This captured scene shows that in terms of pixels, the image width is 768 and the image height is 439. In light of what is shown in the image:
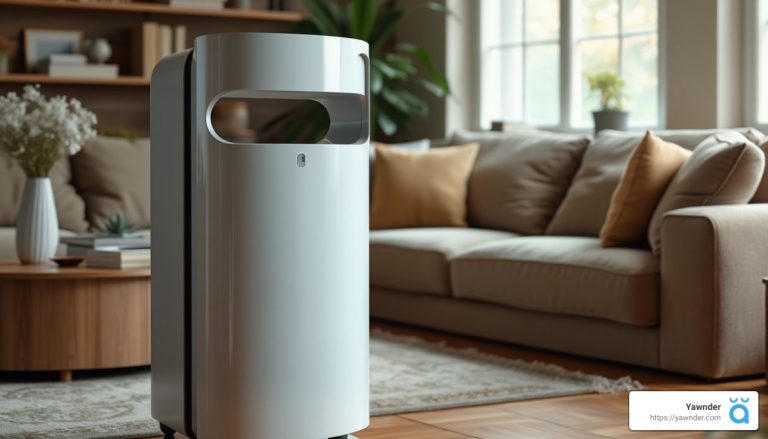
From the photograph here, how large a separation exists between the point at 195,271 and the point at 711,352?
1.87 meters

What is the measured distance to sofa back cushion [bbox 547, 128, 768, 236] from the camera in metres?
4.71

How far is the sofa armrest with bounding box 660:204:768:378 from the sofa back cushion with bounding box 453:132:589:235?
1332 mm

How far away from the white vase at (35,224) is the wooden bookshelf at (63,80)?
2.38m

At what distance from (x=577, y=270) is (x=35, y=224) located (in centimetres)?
187

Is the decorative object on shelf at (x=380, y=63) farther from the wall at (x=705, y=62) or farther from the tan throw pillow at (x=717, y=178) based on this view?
the tan throw pillow at (x=717, y=178)

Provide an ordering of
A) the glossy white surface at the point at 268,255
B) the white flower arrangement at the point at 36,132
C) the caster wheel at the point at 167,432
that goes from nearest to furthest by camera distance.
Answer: the glossy white surface at the point at 268,255 < the caster wheel at the point at 167,432 < the white flower arrangement at the point at 36,132

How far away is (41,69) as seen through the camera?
646cm

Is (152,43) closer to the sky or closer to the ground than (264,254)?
closer to the sky

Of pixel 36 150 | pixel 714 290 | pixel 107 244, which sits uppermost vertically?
pixel 36 150

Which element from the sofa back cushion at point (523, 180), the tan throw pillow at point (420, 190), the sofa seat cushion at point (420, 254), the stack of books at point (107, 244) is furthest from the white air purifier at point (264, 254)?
the tan throw pillow at point (420, 190)

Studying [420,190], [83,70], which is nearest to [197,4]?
[83,70]

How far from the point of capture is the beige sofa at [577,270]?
12.3ft

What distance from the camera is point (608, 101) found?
5.59 meters

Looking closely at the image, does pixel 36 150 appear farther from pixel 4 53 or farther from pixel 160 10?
pixel 160 10
